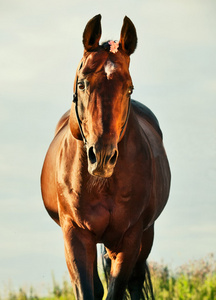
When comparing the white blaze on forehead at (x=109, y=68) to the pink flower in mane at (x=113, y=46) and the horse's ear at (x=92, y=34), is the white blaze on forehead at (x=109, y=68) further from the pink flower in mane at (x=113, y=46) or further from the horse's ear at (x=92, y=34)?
the horse's ear at (x=92, y=34)

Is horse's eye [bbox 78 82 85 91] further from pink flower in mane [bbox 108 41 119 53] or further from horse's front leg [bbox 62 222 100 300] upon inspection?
horse's front leg [bbox 62 222 100 300]

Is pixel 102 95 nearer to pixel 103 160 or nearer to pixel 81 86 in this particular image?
pixel 81 86

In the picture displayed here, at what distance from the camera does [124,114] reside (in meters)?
5.68

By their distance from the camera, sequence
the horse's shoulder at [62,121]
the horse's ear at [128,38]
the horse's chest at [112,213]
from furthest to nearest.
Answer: the horse's shoulder at [62,121] → the horse's chest at [112,213] → the horse's ear at [128,38]

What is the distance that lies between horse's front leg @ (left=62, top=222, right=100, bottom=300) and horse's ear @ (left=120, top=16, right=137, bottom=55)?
1.66 m

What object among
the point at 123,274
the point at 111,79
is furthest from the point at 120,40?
the point at 123,274

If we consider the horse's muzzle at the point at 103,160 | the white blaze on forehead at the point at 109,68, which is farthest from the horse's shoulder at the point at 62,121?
the horse's muzzle at the point at 103,160

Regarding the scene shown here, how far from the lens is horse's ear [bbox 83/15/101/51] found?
5764 mm

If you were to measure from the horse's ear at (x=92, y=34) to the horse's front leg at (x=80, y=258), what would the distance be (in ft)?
5.35

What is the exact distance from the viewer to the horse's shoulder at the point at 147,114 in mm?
8255

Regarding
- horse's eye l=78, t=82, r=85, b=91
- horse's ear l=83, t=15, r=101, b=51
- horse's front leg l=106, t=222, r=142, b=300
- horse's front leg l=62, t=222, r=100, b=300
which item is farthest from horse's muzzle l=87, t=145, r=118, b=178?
horse's front leg l=106, t=222, r=142, b=300

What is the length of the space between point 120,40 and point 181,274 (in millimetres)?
4641

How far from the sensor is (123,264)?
6.32m

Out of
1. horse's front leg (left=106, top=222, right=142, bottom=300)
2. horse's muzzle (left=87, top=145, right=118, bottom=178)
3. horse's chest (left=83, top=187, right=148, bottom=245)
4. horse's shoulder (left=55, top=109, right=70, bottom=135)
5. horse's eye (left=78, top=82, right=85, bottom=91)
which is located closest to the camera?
horse's muzzle (left=87, top=145, right=118, bottom=178)
